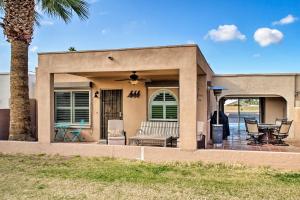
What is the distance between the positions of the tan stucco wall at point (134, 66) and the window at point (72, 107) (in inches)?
174

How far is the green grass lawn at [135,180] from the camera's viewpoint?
723 centimetres

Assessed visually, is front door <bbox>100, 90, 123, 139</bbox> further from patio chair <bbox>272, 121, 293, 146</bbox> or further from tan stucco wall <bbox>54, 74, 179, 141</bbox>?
patio chair <bbox>272, 121, 293, 146</bbox>

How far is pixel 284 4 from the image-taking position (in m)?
18.5

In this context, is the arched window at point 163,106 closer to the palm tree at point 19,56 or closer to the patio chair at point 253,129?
the patio chair at point 253,129

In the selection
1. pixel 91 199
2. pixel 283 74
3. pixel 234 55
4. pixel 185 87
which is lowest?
pixel 91 199

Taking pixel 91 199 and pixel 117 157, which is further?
pixel 117 157

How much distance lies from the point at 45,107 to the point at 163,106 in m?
6.22

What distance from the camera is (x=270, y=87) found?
16812 mm

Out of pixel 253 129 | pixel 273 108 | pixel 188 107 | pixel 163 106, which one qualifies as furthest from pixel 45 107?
pixel 273 108

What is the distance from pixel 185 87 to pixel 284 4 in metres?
12.1

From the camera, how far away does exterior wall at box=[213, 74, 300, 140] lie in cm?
1661

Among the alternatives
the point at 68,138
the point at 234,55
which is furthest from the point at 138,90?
the point at 234,55

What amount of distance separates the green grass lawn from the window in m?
5.74

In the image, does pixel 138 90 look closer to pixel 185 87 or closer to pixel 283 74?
pixel 185 87
